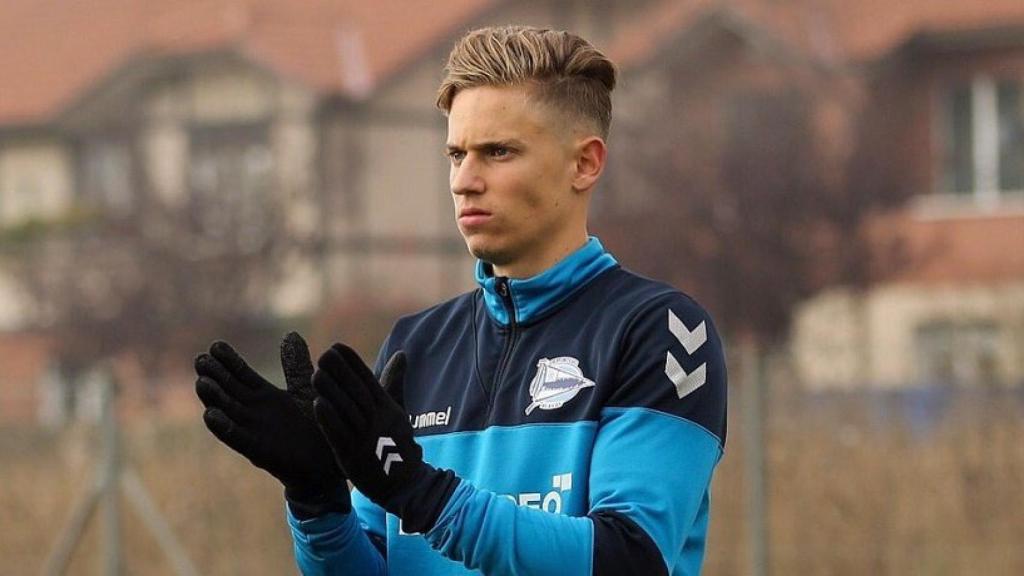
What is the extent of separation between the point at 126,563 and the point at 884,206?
18.6 m

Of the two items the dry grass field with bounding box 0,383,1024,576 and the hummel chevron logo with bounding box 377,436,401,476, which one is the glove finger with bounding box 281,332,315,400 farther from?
the dry grass field with bounding box 0,383,1024,576

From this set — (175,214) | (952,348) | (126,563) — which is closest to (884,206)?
(175,214)

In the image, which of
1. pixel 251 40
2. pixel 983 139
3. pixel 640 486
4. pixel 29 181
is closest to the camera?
pixel 640 486

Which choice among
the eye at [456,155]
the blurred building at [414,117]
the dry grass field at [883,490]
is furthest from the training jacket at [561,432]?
the blurred building at [414,117]

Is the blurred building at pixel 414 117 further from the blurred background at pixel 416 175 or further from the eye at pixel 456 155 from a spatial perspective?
the eye at pixel 456 155

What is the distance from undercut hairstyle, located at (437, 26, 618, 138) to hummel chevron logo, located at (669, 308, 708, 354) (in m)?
0.34

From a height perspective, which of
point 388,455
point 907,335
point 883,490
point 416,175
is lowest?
point 883,490

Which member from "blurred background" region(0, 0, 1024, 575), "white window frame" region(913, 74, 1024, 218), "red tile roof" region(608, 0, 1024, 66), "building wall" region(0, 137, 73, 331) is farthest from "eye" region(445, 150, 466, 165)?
"building wall" region(0, 137, 73, 331)

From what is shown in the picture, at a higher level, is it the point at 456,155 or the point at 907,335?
the point at 456,155

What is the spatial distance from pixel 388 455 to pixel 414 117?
32.6 m

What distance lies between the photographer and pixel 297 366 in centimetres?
328

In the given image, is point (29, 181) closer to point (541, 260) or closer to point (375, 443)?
point (541, 260)

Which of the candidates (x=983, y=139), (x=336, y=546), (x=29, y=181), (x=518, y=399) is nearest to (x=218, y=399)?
(x=336, y=546)

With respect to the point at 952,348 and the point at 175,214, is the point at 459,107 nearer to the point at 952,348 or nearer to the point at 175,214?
the point at 952,348
